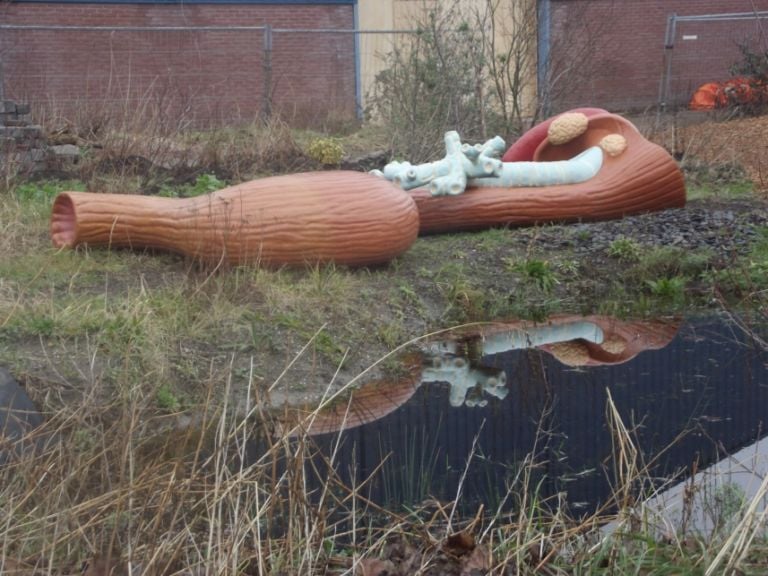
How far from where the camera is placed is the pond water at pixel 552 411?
4.76m

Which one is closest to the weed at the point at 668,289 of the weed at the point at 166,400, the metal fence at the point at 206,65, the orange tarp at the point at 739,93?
the weed at the point at 166,400

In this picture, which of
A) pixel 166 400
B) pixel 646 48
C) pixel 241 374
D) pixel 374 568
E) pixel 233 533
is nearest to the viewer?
pixel 233 533

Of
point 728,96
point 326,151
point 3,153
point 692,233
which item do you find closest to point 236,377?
point 692,233

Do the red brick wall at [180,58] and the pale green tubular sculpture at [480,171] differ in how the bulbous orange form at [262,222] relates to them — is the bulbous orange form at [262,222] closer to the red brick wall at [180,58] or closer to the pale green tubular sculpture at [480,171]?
the pale green tubular sculpture at [480,171]

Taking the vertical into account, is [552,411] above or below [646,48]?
below

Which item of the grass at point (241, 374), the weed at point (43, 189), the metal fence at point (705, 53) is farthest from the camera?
the metal fence at point (705, 53)

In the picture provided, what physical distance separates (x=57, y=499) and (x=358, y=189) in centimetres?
472

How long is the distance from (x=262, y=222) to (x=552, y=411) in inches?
100

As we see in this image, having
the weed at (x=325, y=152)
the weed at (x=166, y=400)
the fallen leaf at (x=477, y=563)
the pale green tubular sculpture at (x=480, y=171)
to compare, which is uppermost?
the pale green tubular sculpture at (x=480, y=171)

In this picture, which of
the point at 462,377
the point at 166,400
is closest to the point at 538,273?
the point at 462,377

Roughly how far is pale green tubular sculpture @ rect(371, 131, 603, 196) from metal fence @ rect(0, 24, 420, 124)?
7.45 m

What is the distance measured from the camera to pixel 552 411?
227 inches

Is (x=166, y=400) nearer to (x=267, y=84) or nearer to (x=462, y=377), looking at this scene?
(x=462, y=377)

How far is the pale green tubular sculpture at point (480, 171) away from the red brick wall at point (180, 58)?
25.7 feet
